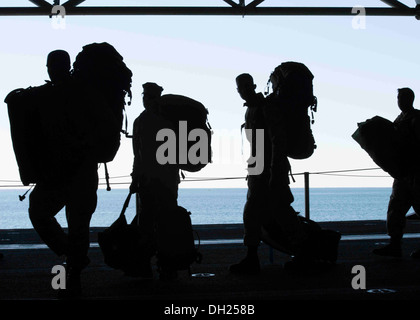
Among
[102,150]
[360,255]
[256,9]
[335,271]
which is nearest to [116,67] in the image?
[102,150]

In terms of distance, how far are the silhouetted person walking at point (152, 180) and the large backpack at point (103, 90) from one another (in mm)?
614

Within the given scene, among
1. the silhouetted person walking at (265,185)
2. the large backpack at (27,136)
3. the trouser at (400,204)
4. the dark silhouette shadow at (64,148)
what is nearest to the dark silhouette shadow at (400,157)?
the trouser at (400,204)

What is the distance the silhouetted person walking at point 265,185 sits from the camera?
5.82 m

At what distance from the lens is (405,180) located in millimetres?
6879

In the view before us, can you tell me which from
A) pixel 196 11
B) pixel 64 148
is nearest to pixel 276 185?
pixel 64 148

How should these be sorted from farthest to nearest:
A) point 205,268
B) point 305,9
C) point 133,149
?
point 305,9 < point 205,268 < point 133,149

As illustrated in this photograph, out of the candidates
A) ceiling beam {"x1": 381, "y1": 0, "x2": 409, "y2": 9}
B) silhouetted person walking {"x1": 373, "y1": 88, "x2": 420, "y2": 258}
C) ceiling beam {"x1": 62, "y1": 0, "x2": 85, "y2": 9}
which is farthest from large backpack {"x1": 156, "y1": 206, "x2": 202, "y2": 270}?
ceiling beam {"x1": 381, "y1": 0, "x2": 409, "y2": 9}

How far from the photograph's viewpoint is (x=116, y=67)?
189 inches

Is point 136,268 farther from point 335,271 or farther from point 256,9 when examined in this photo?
point 256,9

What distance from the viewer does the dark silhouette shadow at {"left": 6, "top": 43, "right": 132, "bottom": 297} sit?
4402 millimetres

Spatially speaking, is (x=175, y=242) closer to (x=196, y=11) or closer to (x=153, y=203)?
(x=153, y=203)
